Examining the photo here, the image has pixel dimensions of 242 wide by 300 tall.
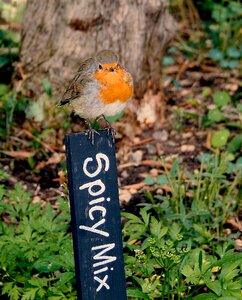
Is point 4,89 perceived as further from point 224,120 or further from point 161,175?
point 224,120

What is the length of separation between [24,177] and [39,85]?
673mm

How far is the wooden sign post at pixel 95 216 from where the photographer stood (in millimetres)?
2240

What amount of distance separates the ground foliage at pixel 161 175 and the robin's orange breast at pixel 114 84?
21.1 inches

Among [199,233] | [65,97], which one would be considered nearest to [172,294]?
[199,233]

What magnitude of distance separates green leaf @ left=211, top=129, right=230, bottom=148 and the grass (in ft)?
1.01

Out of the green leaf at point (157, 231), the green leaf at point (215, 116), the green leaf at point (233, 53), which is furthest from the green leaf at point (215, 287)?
the green leaf at point (233, 53)

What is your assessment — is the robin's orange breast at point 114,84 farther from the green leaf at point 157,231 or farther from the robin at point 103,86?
the green leaf at point 157,231

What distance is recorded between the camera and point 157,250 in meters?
2.67

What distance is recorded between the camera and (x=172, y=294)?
2.76 meters

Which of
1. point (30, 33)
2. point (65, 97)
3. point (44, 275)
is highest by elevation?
point (30, 33)

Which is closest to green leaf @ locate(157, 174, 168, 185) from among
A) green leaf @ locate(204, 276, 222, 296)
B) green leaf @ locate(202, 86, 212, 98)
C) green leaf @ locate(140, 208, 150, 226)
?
green leaf @ locate(140, 208, 150, 226)

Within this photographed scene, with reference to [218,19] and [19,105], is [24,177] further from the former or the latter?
[218,19]

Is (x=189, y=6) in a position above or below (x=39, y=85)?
above

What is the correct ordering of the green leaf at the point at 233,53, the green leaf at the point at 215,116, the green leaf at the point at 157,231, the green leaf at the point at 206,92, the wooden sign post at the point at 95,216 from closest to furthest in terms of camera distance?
the wooden sign post at the point at 95,216 → the green leaf at the point at 157,231 → the green leaf at the point at 215,116 → the green leaf at the point at 206,92 → the green leaf at the point at 233,53
